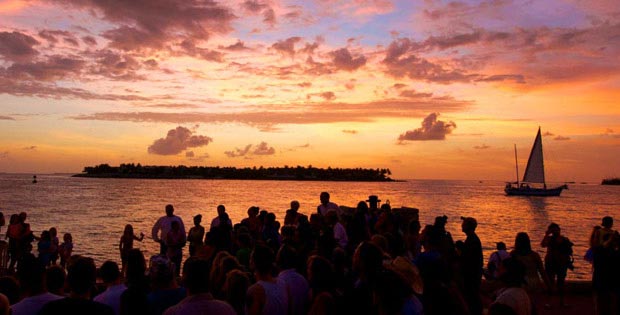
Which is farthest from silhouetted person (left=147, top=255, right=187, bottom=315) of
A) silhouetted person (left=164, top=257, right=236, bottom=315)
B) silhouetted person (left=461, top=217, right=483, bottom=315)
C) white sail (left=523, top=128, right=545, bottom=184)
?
white sail (left=523, top=128, right=545, bottom=184)

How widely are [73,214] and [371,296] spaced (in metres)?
53.8

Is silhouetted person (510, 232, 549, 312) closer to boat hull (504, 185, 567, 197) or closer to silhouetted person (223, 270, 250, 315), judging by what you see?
silhouetted person (223, 270, 250, 315)

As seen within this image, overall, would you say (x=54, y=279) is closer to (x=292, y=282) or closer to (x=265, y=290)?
(x=265, y=290)

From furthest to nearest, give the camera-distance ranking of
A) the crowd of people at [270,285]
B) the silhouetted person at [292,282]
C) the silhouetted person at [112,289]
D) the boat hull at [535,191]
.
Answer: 1. the boat hull at [535,191]
2. the silhouetted person at [292,282]
3. the silhouetted person at [112,289]
4. the crowd of people at [270,285]

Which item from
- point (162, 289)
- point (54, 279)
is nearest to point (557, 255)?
point (162, 289)

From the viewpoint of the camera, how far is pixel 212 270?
5.82 meters

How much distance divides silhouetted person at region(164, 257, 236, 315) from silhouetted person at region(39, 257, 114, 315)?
548 millimetres

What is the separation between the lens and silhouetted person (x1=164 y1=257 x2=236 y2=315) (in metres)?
4.05

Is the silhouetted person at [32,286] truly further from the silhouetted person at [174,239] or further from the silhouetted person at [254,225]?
the silhouetted person at [174,239]

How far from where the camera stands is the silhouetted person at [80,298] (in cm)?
354

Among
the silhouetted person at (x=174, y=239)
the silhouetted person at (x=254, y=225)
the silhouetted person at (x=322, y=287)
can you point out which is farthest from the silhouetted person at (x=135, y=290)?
the silhouetted person at (x=174, y=239)

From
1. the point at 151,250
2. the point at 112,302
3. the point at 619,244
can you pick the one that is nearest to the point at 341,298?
the point at 112,302

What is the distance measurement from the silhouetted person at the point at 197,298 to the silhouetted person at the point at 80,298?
55 cm

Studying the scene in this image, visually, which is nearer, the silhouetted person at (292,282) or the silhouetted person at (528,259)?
the silhouetted person at (292,282)
